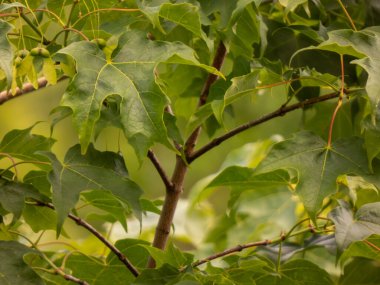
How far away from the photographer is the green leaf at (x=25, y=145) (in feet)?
4.79

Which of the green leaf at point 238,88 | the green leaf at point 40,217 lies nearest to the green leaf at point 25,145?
the green leaf at point 40,217

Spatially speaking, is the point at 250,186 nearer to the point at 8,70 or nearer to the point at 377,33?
the point at 377,33

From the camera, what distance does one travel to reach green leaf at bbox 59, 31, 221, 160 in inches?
46.9

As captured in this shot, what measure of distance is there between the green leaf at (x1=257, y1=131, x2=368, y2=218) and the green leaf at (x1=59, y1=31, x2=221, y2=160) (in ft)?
0.73

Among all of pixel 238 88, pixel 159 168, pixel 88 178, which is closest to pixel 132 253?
pixel 159 168

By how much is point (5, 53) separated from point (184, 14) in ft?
1.00

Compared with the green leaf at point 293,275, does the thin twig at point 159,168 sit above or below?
above

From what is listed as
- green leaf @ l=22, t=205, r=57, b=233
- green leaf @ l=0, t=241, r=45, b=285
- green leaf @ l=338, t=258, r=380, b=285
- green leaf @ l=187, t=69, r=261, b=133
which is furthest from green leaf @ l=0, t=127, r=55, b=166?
green leaf @ l=338, t=258, r=380, b=285

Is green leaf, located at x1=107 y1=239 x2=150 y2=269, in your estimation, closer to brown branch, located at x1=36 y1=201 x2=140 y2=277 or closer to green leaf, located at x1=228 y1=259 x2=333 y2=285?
brown branch, located at x1=36 y1=201 x2=140 y2=277

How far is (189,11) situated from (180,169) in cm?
39

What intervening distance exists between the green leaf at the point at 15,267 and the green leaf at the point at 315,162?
16.3 inches

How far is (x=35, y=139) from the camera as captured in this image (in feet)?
4.83

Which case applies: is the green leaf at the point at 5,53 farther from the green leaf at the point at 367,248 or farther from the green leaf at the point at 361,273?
the green leaf at the point at 361,273

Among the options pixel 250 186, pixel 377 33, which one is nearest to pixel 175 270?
pixel 250 186
